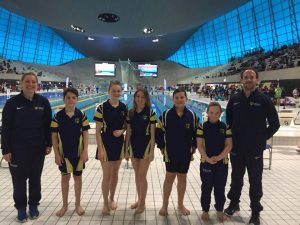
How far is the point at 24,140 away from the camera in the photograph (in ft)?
9.85

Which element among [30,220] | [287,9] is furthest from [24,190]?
[287,9]

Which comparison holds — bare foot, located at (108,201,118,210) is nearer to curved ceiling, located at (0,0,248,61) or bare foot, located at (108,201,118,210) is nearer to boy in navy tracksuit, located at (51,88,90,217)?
boy in navy tracksuit, located at (51,88,90,217)

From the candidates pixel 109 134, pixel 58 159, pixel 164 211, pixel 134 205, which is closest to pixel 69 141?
pixel 58 159

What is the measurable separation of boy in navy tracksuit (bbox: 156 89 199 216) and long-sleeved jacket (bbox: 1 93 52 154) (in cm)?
135

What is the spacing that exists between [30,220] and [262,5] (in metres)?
36.0

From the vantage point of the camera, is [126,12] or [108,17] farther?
[108,17]

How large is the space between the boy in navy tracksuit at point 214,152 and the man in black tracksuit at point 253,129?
15cm

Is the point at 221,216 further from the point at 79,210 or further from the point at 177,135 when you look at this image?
the point at 79,210

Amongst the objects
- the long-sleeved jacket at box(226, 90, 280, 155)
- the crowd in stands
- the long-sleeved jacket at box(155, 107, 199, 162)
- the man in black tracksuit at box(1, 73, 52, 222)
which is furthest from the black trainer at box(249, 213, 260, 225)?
the crowd in stands

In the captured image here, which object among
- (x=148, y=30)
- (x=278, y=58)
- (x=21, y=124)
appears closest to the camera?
(x=21, y=124)

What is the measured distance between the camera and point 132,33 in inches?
667

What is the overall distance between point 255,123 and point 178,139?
34.2 inches

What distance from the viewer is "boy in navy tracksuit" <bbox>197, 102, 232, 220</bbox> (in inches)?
122

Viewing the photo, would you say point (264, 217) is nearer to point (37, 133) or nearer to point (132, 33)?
point (37, 133)
